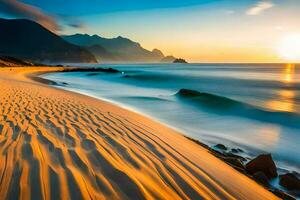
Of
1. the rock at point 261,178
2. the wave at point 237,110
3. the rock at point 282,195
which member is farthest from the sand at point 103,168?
the wave at point 237,110

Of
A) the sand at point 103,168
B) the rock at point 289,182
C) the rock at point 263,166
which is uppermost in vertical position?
the sand at point 103,168

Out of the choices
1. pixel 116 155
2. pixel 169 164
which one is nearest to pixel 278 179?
pixel 169 164

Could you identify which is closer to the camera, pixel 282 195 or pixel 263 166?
pixel 282 195

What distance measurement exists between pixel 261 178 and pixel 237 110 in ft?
37.7

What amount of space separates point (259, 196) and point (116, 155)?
2.19 m

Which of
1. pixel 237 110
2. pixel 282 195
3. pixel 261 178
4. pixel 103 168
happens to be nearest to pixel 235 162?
pixel 261 178

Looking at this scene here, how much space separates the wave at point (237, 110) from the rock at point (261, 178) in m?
8.04

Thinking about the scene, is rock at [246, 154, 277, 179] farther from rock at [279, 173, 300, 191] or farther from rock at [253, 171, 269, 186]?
rock at [279, 173, 300, 191]

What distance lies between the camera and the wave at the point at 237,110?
12945mm

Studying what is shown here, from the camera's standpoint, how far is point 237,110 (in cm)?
1585

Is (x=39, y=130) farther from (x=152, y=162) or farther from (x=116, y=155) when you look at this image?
(x=152, y=162)

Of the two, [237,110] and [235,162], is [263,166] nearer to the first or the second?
[235,162]

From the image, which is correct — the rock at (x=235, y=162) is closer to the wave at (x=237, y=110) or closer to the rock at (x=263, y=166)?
the rock at (x=263, y=166)

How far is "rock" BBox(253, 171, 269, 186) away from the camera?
15.6 feet
